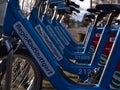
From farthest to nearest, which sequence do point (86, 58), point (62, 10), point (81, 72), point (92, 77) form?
point (62, 10) → point (86, 58) → point (81, 72) → point (92, 77)

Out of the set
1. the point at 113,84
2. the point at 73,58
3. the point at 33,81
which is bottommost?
the point at 73,58

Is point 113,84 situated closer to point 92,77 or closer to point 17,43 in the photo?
point 92,77

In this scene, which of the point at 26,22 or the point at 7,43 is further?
the point at 26,22

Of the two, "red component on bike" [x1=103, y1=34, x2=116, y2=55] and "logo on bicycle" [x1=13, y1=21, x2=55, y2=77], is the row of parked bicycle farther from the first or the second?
"red component on bike" [x1=103, y1=34, x2=116, y2=55]

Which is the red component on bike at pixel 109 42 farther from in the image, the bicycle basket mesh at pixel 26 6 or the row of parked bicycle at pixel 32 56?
the bicycle basket mesh at pixel 26 6

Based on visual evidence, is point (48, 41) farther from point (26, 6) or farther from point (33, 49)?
point (33, 49)

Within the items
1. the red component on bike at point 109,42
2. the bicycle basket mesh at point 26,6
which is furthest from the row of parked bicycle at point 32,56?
the red component on bike at point 109,42

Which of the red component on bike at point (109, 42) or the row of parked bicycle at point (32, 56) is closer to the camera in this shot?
the row of parked bicycle at point (32, 56)

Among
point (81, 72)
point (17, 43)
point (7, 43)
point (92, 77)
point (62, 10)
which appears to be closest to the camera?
point (7, 43)

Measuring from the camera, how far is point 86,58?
21.8 ft

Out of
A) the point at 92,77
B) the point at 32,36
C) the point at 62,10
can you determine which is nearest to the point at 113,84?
the point at 92,77

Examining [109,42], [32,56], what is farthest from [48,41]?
Result: [109,42]

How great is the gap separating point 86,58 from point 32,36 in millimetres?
2778

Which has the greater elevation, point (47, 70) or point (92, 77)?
point (47, 70)
